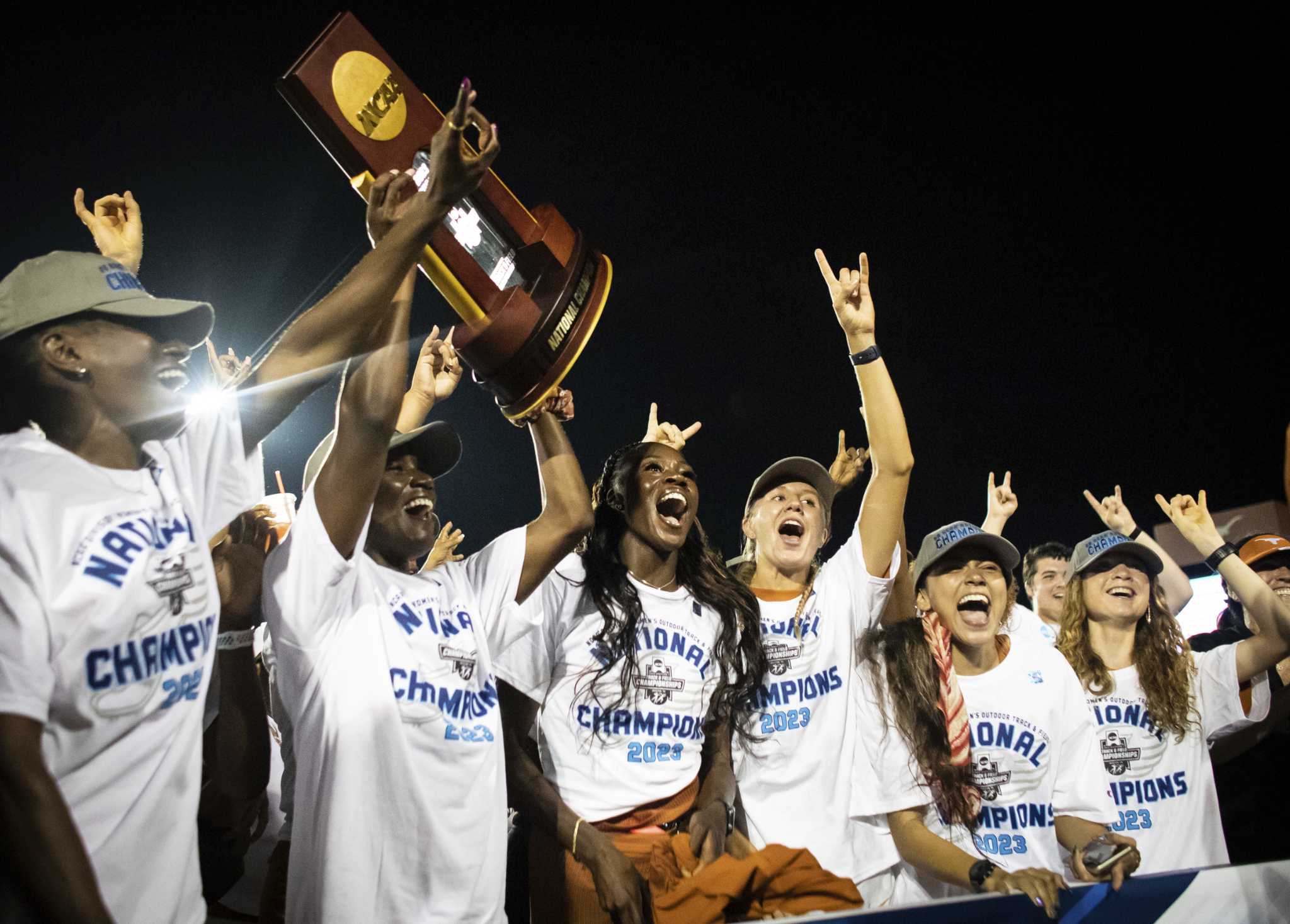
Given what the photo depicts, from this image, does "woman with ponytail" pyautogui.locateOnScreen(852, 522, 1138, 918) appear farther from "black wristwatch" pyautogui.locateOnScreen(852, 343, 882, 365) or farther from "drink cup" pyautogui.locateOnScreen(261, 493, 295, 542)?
"drink cup" pyautogui.locateOnScreen(261, 493, 295, 542)

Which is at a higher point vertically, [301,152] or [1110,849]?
[301,152]

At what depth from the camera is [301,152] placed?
7273mm

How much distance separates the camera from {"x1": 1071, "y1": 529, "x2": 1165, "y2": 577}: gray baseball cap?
4141mm

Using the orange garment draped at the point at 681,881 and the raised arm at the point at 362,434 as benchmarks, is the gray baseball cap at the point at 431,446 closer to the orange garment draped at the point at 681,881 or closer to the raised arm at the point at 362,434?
the raised arm at the point at 362,434

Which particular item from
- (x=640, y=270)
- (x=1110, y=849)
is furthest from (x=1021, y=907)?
(x=640, y=270)

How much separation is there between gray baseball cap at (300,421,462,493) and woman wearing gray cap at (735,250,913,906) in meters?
1.25

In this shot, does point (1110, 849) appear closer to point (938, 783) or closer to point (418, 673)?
point (938, 783)

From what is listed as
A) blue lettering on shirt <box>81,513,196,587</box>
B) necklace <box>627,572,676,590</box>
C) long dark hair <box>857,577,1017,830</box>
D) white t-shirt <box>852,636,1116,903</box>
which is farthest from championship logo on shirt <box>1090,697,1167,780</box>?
blue lettering on shirt <box>81,513,196,587</box>

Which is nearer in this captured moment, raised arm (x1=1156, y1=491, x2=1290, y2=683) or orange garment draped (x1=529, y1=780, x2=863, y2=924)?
orange garment draped (x1=529, y1=780, x2=863, y2=924)

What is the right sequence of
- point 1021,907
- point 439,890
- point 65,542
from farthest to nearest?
point 1021,907 → point 439,890 → point 65,542

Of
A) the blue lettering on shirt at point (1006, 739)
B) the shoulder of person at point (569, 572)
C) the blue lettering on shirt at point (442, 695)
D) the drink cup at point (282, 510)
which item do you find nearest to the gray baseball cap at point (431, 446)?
→ the shoulder of person at point (569, 572)

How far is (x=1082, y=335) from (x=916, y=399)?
5.88 feet

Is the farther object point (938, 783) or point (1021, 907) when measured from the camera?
point (938, 783)

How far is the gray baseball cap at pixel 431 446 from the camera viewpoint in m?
2.65
